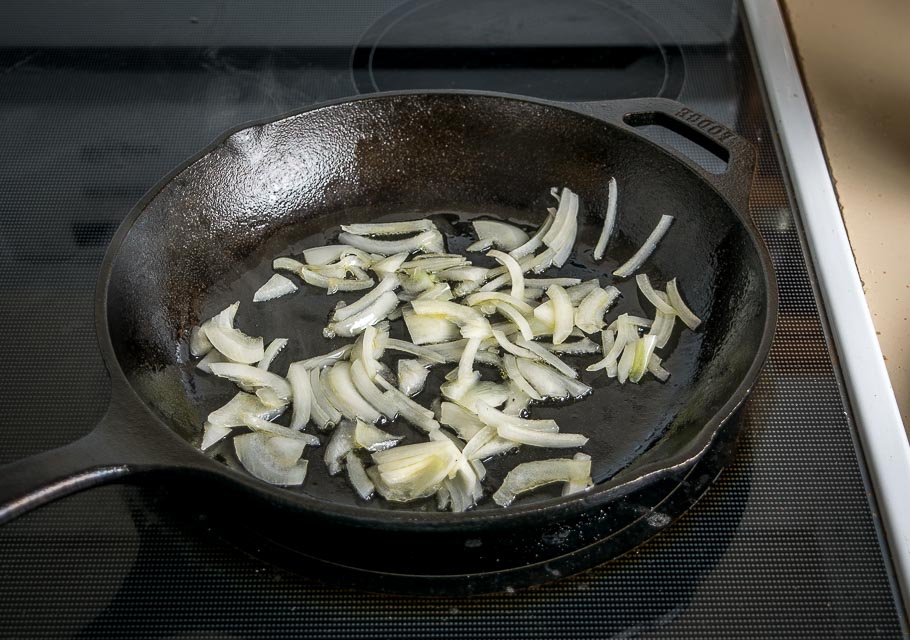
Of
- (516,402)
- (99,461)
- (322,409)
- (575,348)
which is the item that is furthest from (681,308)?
(99,461)

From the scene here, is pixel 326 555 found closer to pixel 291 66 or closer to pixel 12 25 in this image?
pixel 291 66

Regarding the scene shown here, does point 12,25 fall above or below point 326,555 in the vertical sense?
above

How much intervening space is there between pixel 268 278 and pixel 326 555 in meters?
0.47

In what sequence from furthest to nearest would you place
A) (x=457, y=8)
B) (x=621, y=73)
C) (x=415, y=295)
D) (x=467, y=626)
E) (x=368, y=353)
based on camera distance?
1. (x=457, y=8)
2. (x=621, y=73)
3. (x=415, y=295)
4. (x=368, y=353)
5. (x=467, y=626)

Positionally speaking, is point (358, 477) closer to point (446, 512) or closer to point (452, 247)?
point (446, 512)

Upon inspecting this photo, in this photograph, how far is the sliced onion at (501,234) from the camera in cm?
126

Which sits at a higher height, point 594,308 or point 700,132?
point 700,132

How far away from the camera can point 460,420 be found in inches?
39.8

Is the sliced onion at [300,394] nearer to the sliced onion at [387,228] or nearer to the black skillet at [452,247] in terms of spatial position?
the black skillet at [452,247]

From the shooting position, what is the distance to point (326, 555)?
882 mm

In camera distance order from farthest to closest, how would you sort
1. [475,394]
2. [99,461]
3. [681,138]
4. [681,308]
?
[681,138] → [681,308] → [475,394] → [99,461]

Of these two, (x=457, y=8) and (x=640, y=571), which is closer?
(x=640, y=571)

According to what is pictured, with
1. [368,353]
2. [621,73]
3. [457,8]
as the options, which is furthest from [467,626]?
[457,8]

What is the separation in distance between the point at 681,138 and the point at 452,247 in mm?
424
